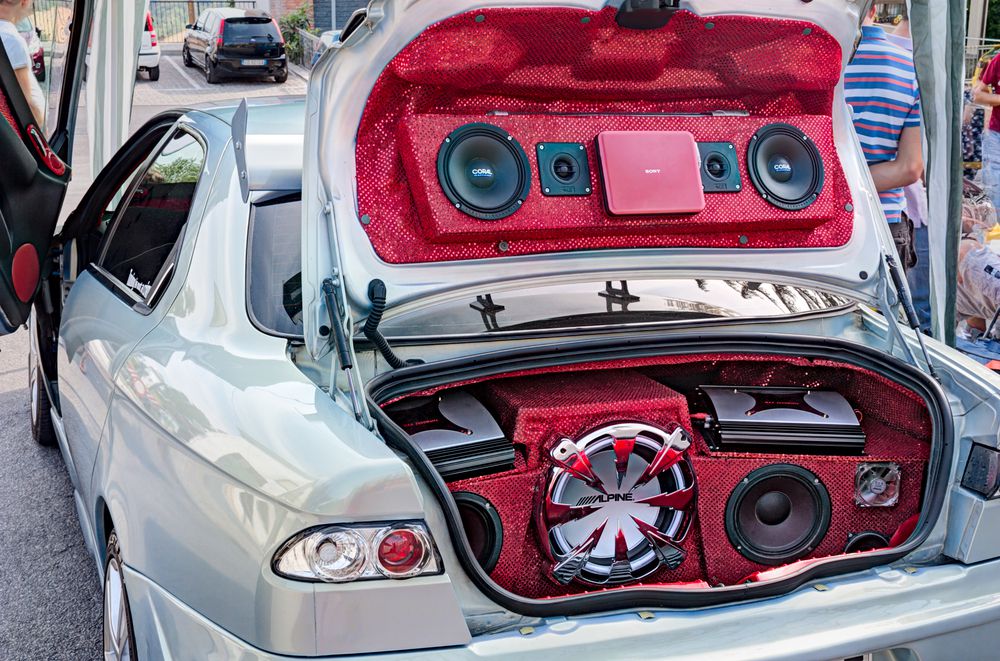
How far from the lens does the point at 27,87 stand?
3.19 metres

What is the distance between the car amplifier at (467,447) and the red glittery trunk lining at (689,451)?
26mm

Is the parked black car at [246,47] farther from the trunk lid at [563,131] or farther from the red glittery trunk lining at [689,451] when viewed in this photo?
the red glittery trunk lining at [689,451]

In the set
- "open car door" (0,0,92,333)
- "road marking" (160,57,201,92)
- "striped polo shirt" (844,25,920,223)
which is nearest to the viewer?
"open car door" (0,0,92,333)

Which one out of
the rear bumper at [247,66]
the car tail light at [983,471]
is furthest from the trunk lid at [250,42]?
the car tail light at [983,471]

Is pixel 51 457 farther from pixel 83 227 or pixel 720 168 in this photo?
pixel 720 168

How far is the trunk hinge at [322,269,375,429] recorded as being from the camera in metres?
2.00

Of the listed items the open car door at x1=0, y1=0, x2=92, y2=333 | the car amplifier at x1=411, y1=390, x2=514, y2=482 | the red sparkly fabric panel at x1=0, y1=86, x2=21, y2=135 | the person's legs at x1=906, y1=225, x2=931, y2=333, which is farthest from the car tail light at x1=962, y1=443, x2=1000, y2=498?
the red sparkly fabric panel at x1=0, y1=86, x2=21, y2=135

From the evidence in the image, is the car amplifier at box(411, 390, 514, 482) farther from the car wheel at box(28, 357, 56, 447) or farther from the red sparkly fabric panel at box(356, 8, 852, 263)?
the car wheel at box(28, 357, 56, 447)

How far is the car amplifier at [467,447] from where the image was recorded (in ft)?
7.25

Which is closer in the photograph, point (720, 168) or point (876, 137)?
point (720, 168)

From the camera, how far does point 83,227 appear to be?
359 cm

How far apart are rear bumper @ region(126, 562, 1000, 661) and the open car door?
132 cm

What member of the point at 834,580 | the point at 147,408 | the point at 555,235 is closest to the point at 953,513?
the point at 834,580

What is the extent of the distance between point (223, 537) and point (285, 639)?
0.25 m
